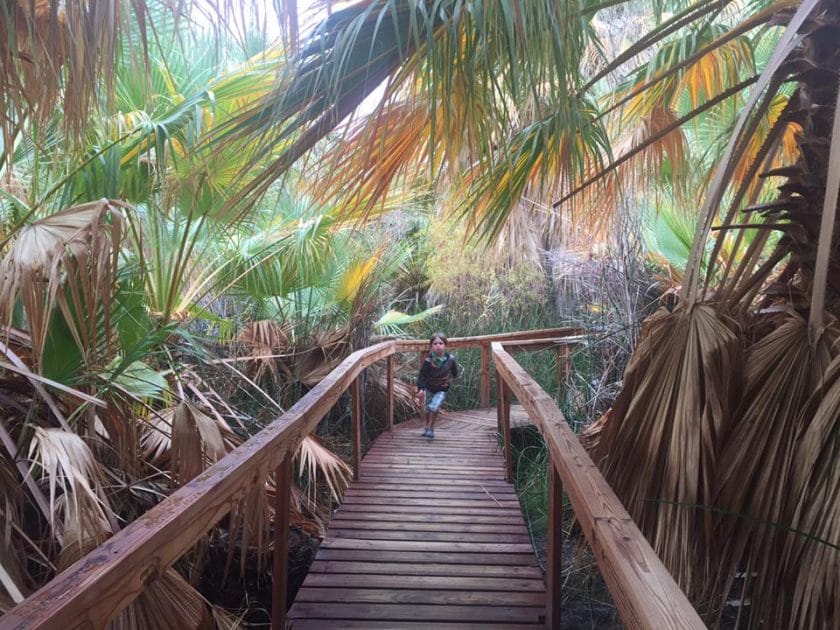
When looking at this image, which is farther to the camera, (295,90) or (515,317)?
(515,317)

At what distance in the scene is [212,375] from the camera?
4766mm

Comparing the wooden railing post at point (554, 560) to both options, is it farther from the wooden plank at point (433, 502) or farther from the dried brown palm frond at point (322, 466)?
the dried brown palm frond at point (322, 466)

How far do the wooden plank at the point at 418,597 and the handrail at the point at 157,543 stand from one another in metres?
0.38

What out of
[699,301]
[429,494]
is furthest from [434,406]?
[699,301]

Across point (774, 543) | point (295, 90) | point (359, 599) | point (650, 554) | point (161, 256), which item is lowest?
point (359, 599)

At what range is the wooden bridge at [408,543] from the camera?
1.14 m

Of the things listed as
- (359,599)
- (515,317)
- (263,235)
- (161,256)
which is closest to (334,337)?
(263,235)

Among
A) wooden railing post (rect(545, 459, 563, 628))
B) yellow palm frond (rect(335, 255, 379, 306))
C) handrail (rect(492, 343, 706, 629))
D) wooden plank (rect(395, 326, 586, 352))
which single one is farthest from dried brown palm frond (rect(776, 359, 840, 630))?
wooden plank (rect(395, 326, 586, 352))

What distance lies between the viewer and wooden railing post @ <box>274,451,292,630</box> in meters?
2.31

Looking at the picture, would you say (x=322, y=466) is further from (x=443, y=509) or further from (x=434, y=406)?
(x=434, y=406)

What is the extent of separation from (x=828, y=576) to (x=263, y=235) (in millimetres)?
4884

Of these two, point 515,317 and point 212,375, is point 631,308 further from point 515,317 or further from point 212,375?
point 515,317

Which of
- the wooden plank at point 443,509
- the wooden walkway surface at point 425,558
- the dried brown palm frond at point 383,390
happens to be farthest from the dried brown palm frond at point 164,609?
the dried brown palm frond at point 383,390

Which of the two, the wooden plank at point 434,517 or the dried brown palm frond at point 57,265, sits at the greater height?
the dried brown palm frond at point 57,265
